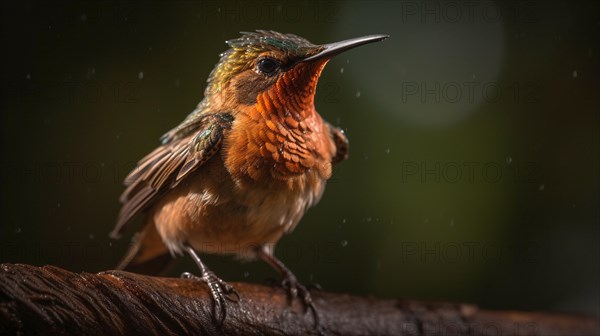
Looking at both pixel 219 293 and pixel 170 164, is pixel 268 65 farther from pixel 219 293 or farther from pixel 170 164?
pixel 219 293

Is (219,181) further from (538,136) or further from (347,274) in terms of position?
(538,136)

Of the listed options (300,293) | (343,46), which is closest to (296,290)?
(300,293)

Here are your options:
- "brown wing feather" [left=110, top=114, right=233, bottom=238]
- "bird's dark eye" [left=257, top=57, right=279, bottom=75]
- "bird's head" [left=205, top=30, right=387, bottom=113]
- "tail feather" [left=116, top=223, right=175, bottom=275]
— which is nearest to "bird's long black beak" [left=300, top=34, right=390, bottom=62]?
"bird's head" [left=205, top=30, right=387, bottom=113]

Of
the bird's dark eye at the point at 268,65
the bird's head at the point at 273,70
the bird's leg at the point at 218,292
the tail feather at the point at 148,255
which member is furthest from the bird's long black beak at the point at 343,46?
the tail feather at the point at 148,255

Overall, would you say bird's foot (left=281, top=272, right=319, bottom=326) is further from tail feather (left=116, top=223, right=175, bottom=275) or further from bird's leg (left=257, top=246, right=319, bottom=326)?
tail feather (left=116, top=223, right=175, bottom=275)

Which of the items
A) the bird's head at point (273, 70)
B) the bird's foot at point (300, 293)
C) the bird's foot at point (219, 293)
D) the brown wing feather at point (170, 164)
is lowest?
the bird's foot at point (300, 293)

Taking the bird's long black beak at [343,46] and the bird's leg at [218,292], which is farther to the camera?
the bird's long black beak at [343,46]

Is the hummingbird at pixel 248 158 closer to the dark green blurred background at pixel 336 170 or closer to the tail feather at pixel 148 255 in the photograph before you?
the tail feather at pixel 148 255
